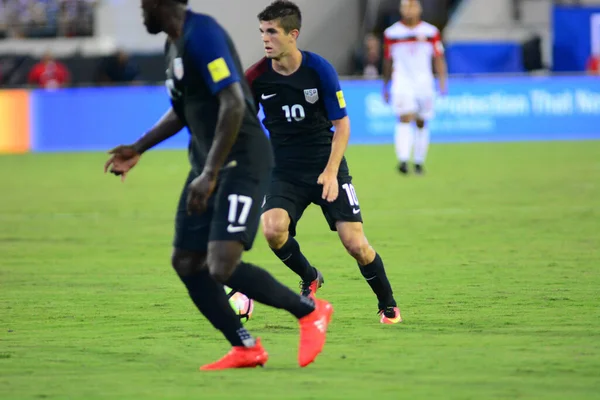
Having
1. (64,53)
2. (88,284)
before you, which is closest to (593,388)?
(88,284)

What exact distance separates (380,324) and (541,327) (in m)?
0.95

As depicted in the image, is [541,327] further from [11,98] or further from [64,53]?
[64,53]

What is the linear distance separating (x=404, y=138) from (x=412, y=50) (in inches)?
62.3

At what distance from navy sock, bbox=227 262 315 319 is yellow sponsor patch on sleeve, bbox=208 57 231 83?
96cm

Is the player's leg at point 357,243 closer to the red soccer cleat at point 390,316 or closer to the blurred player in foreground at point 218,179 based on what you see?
the red soccer cleat at point 390,316

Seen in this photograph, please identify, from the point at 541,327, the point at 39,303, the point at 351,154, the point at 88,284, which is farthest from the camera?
the point at 351,154

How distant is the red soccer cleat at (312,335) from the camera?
6.15 metres

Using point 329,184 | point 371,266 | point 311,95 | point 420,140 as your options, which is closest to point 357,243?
point 371,266

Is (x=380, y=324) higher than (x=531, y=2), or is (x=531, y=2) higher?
(x=380, y=324)

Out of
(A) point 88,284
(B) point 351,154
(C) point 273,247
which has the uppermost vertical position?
(C) point 273,247

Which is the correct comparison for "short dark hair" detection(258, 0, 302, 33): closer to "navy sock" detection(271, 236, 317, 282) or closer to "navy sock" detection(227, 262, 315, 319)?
"navy sock" detection(271, 236, 317, 282)

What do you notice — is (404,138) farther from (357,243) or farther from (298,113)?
(357,243)

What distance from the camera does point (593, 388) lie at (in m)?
5.48

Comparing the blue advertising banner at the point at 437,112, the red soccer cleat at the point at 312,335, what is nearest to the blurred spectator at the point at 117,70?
the blue advertising banner at the point at 437,112
